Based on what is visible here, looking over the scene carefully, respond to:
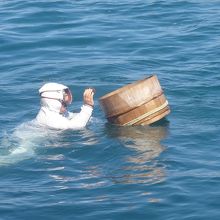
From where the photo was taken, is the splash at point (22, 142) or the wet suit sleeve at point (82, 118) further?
the wet suit sleeve at point (82, 118)

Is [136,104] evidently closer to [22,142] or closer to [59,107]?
[59,107]

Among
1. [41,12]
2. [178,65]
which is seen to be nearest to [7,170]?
[178,65]

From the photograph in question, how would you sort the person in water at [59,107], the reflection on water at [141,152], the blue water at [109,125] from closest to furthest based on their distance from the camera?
1. the blue water at [109,125]
2. the reflection on water at [141,152]
3. the person in water at [59,107]

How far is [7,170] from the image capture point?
12.0 metres

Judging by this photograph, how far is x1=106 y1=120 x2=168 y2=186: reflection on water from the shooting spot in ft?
37.4

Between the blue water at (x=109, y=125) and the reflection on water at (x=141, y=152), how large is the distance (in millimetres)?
16

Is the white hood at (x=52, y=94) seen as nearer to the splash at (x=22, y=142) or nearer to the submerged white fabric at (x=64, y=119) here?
the submerged white fabric at (x=64, y=119)

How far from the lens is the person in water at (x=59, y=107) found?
43.7 feet

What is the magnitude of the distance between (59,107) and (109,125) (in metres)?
0.94

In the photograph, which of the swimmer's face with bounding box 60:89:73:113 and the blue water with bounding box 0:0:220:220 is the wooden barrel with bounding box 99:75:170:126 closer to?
the blue water with bounding box 0:0:220:220

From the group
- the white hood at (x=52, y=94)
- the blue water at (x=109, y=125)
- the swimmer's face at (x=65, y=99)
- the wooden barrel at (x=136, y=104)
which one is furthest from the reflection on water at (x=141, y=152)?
the white hood at (x=52, y=94)

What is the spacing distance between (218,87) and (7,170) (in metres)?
5.33

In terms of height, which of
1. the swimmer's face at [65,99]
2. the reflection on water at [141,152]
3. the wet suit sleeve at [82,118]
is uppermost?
the swimmer's face at [65,99]

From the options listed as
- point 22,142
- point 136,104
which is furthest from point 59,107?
point 136,104
